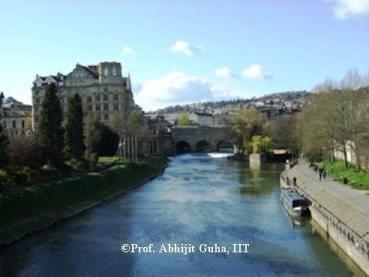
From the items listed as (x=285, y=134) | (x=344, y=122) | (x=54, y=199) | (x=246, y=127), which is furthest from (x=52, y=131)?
(x=246, y=127)

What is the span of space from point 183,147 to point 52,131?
123610 millimetres

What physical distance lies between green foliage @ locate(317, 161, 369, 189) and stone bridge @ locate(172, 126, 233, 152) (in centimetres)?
10178

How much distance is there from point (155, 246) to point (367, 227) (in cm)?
1325

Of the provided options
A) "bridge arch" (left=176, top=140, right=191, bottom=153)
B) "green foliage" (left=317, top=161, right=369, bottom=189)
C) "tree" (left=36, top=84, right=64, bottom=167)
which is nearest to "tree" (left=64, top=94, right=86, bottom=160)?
"tree" (left=36, top=84, right=64, bottom=167)

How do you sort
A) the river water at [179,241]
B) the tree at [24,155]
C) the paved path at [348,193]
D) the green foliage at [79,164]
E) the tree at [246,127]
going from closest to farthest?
the river water at [179,241] < the paved path at [348,193] < the tree at [24,155] < the green foliage at [79,164] < the tree at [246,127]

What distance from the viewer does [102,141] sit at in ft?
348

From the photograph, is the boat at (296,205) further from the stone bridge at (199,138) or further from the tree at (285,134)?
the stone bridge at (199,138)

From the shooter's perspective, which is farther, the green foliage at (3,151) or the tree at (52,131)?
the tree at (52,131)

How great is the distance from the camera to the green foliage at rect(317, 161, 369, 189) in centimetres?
5650

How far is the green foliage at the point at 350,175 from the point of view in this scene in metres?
56.5

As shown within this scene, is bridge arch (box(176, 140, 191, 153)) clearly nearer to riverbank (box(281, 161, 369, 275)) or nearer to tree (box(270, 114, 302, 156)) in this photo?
tree (box(270, 114, 302, 156))

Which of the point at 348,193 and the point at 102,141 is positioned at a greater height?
the point at 102,141

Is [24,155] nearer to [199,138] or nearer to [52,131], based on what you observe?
[52,131]

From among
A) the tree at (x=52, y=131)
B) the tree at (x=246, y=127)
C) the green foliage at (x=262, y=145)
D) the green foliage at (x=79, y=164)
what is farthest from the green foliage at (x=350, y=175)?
the tree at (x=246, y=127)
